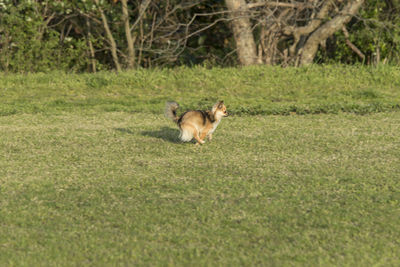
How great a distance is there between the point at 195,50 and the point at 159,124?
7505mm

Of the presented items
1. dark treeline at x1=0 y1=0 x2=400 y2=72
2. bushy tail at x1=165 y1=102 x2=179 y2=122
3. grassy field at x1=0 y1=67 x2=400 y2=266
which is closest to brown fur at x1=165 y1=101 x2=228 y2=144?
bushy tail at x1=165 y1=102 x2=179 y2=122

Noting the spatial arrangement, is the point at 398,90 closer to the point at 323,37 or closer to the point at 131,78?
the point at 323,37

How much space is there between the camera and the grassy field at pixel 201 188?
4.05m

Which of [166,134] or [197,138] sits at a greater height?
[197,138]

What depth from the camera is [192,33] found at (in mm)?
14141

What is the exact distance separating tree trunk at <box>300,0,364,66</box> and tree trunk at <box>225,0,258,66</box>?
119cm

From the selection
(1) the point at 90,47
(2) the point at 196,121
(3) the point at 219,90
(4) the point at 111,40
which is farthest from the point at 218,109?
(1) the point at 90,47

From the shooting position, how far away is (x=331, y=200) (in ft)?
16.7

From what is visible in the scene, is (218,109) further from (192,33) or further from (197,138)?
(192,33)

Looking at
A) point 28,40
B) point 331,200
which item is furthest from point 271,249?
point 28,40

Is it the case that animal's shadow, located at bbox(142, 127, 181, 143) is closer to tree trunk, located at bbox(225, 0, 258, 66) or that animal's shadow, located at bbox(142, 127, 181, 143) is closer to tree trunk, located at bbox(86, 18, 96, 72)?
tree trunk, located at bbox(225, 0, 258, 66)

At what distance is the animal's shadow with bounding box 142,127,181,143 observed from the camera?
7828 mm

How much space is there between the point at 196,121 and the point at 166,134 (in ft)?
3.34

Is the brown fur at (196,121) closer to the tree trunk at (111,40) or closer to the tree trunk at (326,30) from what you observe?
the tree trunk at (326,30)
